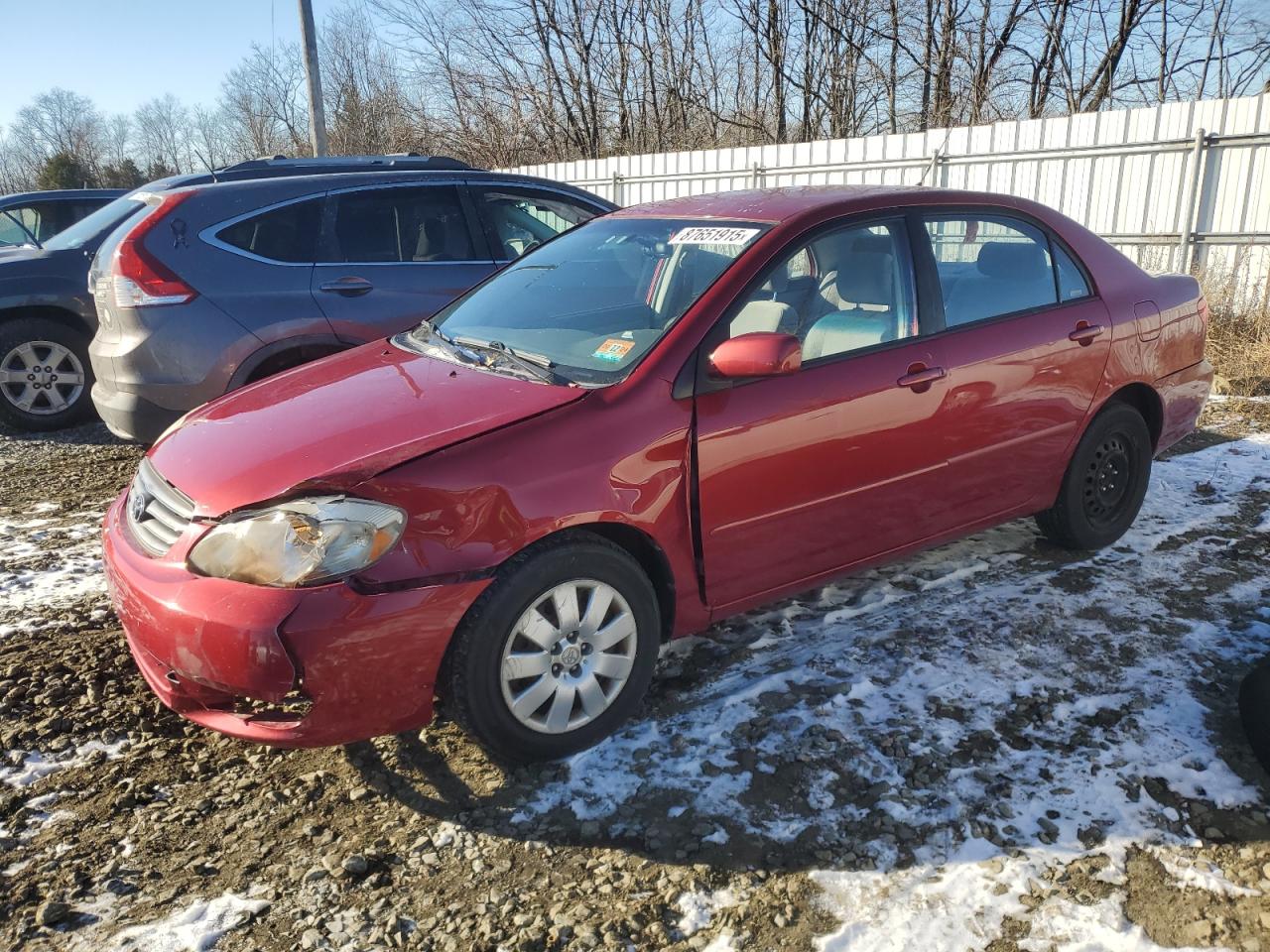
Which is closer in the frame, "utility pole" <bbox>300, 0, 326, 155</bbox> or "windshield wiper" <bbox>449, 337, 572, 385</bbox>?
"windshield wiper" <bbox>449, 337, 572, 385</bbox>

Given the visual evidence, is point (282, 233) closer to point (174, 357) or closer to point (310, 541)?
point (174, 357)

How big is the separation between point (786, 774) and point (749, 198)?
2.26m

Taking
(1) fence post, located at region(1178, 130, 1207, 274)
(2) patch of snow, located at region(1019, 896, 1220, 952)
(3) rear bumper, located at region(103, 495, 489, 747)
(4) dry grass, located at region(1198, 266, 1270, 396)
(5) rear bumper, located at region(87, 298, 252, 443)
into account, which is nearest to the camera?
(2) patch of snow, located at region(1019, 896, 1220, 952)

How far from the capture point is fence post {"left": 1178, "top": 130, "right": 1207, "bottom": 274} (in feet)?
29.4

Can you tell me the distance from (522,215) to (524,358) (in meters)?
3.36

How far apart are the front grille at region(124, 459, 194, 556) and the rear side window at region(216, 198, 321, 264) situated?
2.58m

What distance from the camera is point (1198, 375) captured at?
4523 mm

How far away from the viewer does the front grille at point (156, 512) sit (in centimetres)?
268

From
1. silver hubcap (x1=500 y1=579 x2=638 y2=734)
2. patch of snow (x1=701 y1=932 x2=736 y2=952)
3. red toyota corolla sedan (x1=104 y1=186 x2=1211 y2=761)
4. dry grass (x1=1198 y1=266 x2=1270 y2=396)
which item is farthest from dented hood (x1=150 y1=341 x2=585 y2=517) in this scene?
dry grass (x1=1198 y1=266 x2=1270 y2=396)

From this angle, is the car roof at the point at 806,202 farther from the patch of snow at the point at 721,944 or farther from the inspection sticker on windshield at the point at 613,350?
the patch of snow at the point at 721,944

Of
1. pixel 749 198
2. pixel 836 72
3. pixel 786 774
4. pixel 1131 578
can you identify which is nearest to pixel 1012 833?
pixel 786 774

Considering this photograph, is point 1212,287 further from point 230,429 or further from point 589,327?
point 230,429

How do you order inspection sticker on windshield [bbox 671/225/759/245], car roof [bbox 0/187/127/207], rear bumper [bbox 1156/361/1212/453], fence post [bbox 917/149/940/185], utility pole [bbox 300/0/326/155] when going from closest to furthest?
inspection sticker on windshield [bbox 671/225/759/245]
rear bumper [bbox 1156/361/1212/453]
car roof [bbox 0/187/127/207]
fence post [bbox 917/149/940/185]
utility pole [bbox 300/0/326/155]

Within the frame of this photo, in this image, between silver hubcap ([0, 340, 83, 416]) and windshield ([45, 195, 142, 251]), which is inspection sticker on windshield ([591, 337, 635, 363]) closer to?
windshield ([45, 195, 142, 251])
